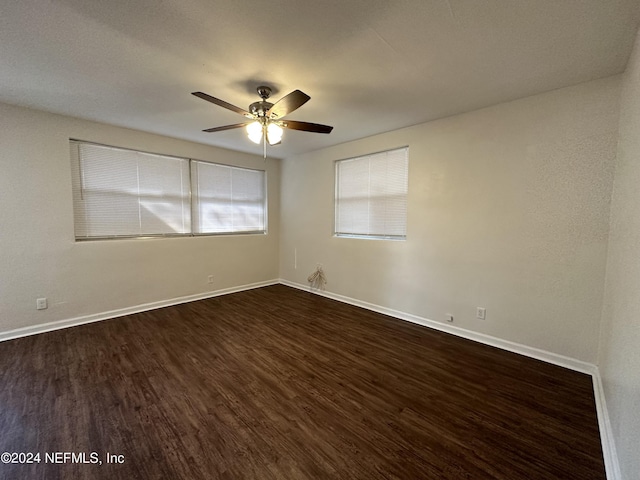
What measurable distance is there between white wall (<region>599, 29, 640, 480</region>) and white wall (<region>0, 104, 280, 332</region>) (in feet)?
15.2

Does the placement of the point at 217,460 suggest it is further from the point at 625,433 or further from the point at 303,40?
the point at 303,40

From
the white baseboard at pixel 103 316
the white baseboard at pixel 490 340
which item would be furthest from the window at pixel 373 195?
the white baseboard at pixel 103 316

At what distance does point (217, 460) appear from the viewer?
4.69 feet

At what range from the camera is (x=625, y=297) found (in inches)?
56.7

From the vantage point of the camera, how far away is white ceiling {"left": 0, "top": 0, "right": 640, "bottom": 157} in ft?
4.79

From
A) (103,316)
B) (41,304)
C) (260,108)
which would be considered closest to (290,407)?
(260,108)

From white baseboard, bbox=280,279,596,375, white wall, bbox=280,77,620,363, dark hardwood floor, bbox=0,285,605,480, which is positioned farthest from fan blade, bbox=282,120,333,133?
white baseboard, bbox=280,279,596,375

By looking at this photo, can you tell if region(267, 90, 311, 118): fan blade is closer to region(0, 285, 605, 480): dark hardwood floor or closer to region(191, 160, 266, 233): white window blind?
region(0, 285, 605, 480): dark hardwood floor

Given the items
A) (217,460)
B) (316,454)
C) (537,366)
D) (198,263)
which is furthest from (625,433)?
(198,263)

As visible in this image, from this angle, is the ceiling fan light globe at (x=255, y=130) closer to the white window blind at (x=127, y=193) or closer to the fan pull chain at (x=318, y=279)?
the white window blind at (x=127, y=193)

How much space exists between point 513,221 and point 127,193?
476 cm

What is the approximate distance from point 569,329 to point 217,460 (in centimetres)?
299

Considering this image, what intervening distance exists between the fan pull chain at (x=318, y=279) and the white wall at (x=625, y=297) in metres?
3.36

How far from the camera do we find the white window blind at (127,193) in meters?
3.25
